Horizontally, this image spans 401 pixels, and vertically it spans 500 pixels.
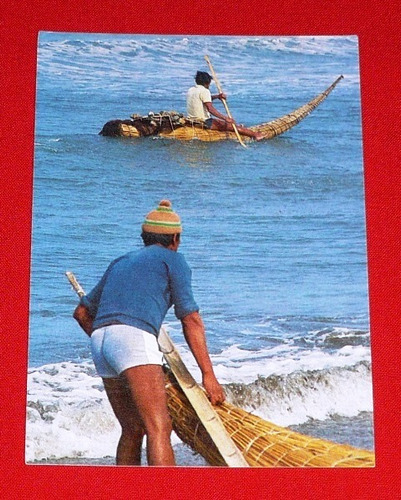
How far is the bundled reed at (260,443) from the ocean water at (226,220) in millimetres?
41

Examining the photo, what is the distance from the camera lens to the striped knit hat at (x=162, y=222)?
322 centimetres

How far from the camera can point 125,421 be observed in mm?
3035

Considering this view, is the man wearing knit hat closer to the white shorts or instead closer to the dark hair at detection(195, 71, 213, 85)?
the white shorts

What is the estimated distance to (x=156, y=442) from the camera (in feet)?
9.82

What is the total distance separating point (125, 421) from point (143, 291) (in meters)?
0.46

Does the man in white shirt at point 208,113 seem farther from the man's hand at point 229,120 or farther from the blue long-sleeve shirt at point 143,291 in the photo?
the blue long-sleeve shirt at point 143,291

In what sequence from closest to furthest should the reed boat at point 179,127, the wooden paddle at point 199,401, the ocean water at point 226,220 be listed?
the wooden paddle at point 199,401 → the ocean water at point 226,220 → the reed boat at point 179,127

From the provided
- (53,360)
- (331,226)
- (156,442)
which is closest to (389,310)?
(331,226)

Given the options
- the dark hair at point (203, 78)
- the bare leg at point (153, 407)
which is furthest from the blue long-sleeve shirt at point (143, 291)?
the dark hair at point (203, 78)

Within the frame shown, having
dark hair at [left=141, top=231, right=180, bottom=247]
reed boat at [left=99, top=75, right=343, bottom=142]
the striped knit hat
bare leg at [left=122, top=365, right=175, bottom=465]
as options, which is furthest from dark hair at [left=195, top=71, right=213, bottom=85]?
bare leg at [left=122, top=365, right=175, bottom=465]

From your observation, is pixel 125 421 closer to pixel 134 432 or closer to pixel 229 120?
pixel 134 432

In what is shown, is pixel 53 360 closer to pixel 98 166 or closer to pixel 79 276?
pixel 79 276

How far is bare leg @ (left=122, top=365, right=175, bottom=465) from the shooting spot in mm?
2990

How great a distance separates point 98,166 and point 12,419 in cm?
99
